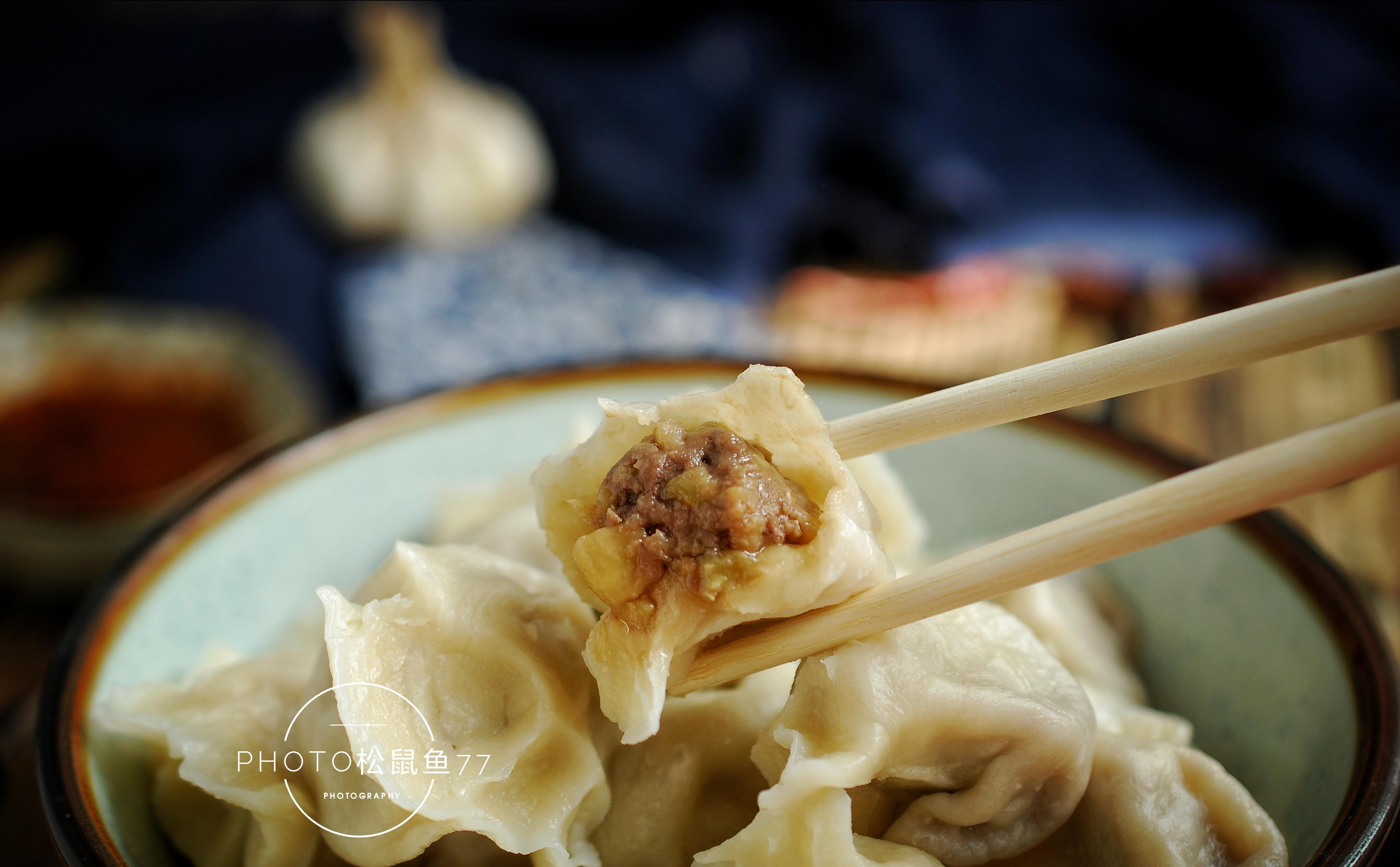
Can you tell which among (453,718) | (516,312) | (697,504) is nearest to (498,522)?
(453,718)

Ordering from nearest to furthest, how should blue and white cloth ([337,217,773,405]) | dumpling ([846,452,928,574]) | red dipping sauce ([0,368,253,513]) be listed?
dumpling ([846,452,928,574]), red dipping sauce ([0,368,253,513]), blue and white cloth ([337,217,773,405])

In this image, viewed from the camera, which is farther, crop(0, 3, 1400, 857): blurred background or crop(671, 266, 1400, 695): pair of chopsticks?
crop(0, 3, 1400, 857): blurred background

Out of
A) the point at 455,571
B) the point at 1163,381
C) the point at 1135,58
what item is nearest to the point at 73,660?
the point at 455,571

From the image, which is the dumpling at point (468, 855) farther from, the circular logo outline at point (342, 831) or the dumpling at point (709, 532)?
the dumpling at point (709, 532)

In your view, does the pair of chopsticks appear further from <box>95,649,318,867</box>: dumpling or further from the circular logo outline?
<box>95,649,318,867</box>: dumpling

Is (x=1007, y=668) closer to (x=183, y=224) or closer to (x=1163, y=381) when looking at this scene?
(x=1163, y=381)

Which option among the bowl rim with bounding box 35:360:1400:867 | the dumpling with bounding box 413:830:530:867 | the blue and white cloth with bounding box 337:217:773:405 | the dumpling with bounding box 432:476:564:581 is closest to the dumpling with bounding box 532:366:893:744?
the dumpling with bounding box 413:830:530:867

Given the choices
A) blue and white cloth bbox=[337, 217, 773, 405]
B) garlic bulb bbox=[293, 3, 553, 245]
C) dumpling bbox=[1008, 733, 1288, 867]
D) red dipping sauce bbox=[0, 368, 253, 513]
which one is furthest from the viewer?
garlic bulb bbox=[293, 3, 553, 245]

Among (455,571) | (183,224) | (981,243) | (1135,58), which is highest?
(455,571)
